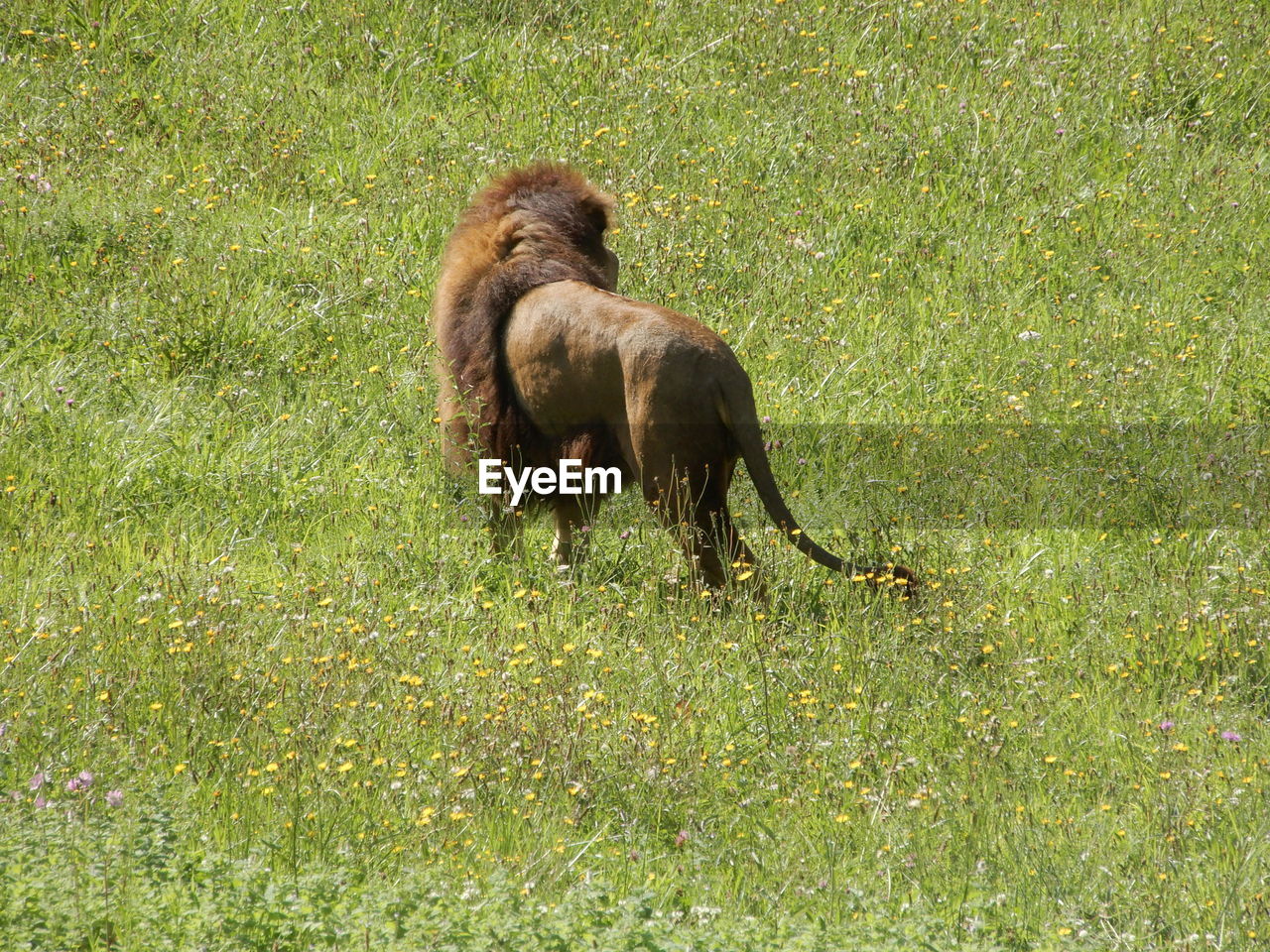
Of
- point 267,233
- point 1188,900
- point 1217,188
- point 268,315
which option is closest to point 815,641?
point 1188,900

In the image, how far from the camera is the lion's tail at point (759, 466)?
445 centimetres

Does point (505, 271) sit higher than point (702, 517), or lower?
higher

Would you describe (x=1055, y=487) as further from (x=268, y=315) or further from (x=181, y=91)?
(x=181, y=91)

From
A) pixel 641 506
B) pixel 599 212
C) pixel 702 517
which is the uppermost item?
pixel 599 212

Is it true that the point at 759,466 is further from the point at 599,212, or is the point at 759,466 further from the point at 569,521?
the point at 599,212

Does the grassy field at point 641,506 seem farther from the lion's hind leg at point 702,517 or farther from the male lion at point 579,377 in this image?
the male lion at point 579,377

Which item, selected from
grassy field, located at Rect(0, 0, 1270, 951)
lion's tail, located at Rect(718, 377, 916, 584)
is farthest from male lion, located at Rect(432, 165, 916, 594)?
grassy field, located at Rect(0, 0, 1270, 951)

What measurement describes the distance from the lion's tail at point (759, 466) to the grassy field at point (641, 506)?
20 cm

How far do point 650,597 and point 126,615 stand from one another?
1.81 meters

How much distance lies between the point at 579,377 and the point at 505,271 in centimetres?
66

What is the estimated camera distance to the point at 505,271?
5.14 metres

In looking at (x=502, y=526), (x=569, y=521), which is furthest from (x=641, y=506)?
(x=502, y=526)

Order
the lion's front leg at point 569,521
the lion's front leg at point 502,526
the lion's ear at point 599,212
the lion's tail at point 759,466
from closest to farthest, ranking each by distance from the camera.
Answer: the lion's tail at point 759,466 < the lion's front leg at point 569,521 < the lion's front leg at point 502,526 < the lion's ear at point 599,212

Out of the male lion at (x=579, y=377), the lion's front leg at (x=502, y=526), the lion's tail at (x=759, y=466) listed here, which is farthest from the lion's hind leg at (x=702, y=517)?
the lion's front leg at (x=502, y=526)
